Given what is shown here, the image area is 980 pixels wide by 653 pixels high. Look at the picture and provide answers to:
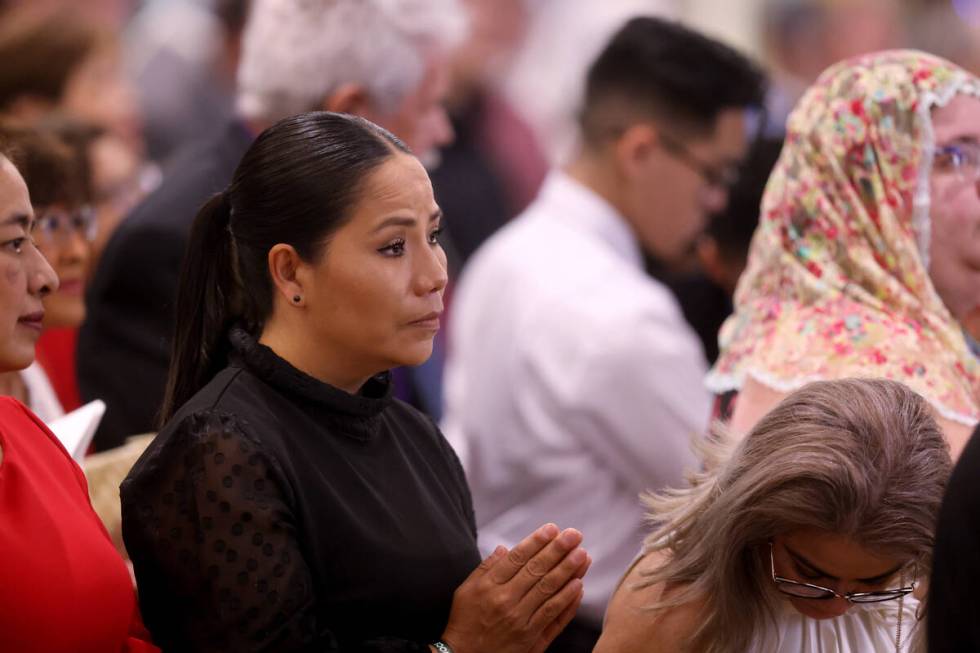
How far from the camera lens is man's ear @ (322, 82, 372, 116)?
3.92 metres

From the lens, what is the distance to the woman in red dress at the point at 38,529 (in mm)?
2000

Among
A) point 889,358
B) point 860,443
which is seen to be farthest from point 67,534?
point 889,358

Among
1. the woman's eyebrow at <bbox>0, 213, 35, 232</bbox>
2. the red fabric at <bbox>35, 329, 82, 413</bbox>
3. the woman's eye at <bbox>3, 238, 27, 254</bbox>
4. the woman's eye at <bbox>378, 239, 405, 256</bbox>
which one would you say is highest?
the woman's eye at <bbox>378, 239, 405, 256</bbox>

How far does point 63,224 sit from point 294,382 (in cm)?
146

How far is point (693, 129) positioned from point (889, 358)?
168 cm

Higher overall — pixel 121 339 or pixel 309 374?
pixel 309 374

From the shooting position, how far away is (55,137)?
3707mm

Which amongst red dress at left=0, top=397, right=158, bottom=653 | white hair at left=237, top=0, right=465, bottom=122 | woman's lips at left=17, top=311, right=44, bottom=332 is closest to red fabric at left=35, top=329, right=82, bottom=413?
white hair at left=237, top=0, right=465, bottom=122

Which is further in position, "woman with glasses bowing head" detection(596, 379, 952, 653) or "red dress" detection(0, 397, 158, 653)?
"woman with glasses bowing head" detection(596, 379, 952, 653)

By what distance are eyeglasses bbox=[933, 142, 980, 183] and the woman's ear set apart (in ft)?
4.39

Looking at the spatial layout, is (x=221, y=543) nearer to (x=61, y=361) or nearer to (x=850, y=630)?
(x=850, y=630)

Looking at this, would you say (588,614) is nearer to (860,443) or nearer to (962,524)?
(860,443)

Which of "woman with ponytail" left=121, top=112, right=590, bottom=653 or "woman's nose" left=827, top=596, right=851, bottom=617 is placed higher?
"woman with ponytail" left=121, top=112, right=590, bottom=653

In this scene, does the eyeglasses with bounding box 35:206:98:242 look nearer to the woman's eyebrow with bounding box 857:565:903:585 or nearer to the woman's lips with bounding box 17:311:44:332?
the woman's lips with bounding box 17:311:44:332
